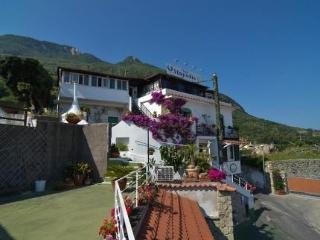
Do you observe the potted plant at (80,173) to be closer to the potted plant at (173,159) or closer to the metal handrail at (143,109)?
the potted plant at (173,159)

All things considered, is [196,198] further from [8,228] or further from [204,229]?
[8,228]

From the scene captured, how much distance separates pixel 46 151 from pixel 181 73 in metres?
21.1

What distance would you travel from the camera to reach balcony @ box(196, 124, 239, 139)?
31112 mm

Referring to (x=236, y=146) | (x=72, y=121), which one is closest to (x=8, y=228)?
(x=72, y=121)

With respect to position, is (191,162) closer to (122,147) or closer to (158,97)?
(122,147)

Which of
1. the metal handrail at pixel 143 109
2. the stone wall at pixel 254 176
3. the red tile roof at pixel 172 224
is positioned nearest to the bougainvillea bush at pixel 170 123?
the metal handrail at pixel 143 109

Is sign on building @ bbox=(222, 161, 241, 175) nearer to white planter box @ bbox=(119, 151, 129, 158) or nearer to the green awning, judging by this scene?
the green awning

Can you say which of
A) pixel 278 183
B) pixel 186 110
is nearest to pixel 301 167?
pixel 278 183

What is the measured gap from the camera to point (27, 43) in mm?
196750

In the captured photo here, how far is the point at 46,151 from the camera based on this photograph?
17.0m

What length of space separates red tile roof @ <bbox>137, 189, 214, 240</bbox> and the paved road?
10.5 metres

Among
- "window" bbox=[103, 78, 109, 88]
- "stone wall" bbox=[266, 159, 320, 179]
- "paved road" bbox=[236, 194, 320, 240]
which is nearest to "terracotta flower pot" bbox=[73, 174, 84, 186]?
"paved road" bbox=[236, 194, 320, 240]

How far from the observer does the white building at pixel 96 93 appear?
3014 cm

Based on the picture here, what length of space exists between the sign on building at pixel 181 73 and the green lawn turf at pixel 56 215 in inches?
819
